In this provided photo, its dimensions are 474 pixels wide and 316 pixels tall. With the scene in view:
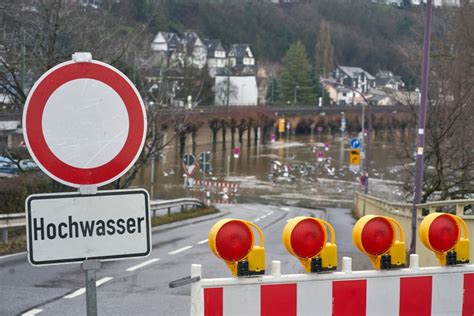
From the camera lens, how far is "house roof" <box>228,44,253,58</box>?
175375mm

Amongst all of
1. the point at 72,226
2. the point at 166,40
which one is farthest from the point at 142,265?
the point at 166,40

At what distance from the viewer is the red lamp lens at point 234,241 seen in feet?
14.7

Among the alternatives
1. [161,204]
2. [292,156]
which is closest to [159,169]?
[292,156]

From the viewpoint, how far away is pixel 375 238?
4895 millimetres

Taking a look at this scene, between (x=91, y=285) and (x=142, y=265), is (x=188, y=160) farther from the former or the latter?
(x=91, y=285)

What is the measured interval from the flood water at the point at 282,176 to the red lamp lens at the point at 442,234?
29667 mm

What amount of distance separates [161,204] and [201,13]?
16095cm

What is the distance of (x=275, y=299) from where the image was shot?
14.9 feet

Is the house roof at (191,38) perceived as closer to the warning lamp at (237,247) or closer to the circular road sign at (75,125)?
the warning lamp at (237,247)

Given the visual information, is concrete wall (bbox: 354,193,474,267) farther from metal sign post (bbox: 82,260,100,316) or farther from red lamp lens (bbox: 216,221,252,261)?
metal sign post (bbox: 82,260,100,316)

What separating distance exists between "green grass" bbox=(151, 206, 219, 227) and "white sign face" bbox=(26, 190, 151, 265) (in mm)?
20921

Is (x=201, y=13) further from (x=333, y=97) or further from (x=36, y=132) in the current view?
(x=36, y=132)

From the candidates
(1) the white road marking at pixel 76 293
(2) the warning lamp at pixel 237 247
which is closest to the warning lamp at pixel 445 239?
(2) the warning lamp at pixel 237 247

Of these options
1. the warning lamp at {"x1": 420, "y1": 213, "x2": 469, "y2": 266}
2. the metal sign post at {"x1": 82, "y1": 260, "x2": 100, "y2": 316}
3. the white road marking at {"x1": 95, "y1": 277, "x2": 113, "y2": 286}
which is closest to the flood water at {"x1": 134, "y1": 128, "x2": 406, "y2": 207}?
the white road marking at {"x1": 95, "y1": 277, "x2": 113, "y2": 286}
